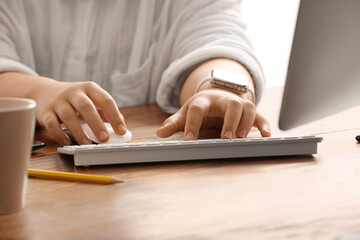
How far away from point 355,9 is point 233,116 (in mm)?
197

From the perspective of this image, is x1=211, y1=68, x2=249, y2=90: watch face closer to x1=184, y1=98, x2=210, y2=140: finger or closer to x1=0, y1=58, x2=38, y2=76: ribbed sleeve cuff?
x1=184, y1=98, x2=210, y2=140: finger

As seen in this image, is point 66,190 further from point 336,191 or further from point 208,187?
point 336,191

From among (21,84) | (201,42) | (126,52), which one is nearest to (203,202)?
(21,84)

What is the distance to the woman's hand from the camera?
1.98 ft

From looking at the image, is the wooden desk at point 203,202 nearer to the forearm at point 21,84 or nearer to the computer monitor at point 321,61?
the computer monitor at point 321,61

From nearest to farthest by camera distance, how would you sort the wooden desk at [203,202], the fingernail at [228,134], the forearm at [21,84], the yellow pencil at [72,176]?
the wooden desk at [203,202]
the yellow pencil at [72,176]
the fingernail at [228,134]
the forearm at [21,84]

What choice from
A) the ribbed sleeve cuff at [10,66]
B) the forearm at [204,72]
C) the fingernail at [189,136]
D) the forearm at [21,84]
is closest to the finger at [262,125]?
the fingernail at [189,136]

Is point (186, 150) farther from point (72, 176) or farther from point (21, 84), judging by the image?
point (21, 84)

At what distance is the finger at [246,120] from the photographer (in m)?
0.62

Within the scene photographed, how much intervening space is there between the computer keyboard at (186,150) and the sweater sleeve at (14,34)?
0.48 m

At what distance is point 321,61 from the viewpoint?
51 centimetres

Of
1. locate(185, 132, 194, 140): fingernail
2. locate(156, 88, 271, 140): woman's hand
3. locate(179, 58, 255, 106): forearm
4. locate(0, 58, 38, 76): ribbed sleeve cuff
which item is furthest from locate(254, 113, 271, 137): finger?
locate(0, 58, 38, 76): ribbed sleeve cuff

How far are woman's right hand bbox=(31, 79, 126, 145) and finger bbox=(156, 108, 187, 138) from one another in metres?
0.05

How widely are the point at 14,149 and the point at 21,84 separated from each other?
0.49m
